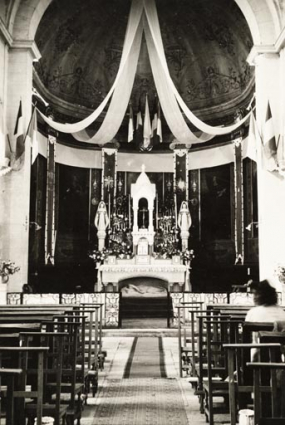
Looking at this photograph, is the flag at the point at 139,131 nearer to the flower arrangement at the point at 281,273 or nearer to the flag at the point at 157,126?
the flag at the point at 157,126

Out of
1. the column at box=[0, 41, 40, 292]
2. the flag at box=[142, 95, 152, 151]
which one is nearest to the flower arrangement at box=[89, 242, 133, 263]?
the column at box=[0, 41, 40, 292]

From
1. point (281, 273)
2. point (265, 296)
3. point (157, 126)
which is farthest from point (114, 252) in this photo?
point (265, 296)

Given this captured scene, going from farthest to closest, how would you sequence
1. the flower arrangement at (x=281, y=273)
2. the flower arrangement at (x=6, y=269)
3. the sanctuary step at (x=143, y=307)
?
1. the sanctuary step at (x=143, y=307)
2. the flower arrangement at (x=6, y=269)
3. the flower arrangement at (x=281, y=273)

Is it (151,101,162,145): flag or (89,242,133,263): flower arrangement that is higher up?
(151,101,162,145): flag

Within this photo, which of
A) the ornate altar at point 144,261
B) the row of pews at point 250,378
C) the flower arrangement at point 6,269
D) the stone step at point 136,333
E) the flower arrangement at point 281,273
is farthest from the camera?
the ornate altar at point 144,261

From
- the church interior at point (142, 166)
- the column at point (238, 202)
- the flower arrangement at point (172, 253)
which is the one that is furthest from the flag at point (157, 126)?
the flower arrangement at point (172, 253)

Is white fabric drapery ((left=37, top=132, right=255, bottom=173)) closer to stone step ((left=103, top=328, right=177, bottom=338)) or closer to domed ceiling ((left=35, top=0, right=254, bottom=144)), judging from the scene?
domed ceiling ((left=35, top=0, right=254, bottom=144))

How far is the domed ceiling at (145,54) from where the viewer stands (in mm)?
17359

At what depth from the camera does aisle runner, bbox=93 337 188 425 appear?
18.1 ft

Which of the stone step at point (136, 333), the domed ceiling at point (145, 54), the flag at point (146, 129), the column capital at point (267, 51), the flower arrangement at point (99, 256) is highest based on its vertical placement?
the domed ceiling at point (145, 54)

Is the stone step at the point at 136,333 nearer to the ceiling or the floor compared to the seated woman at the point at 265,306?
nearer to the floor

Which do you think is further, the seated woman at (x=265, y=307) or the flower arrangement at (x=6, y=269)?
the flower arrangement at (x=6, y=269)

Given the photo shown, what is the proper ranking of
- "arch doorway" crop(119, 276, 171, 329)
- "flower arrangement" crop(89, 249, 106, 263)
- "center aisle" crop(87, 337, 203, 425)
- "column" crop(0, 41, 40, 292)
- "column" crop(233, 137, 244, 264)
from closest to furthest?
1. "center aisle" crop(87, 337, 203, 425)
2. "column" crop(0, 41, 40, 292)
3. "arch doorway" crop(119, 276, 171, 329)
4. "flower arrangement" crop(89, 249, 106, 263)
5. "column" crop(233, 137, 244, 264)

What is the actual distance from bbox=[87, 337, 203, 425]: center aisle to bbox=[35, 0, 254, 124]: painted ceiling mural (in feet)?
33.3
